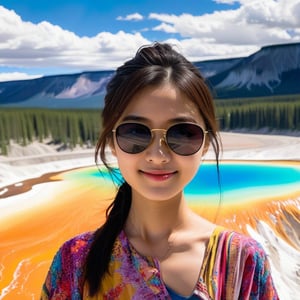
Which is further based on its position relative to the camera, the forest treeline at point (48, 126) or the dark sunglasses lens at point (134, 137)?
the forest treeline at point (48, 126)

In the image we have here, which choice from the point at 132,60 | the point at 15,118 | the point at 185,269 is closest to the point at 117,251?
the point at 185,269

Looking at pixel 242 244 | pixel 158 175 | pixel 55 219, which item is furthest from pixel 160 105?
pixel 55 219

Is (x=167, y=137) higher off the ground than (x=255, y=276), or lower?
higher

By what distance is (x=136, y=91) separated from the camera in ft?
7.64

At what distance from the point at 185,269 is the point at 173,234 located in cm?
25

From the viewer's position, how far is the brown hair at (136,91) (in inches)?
88.9

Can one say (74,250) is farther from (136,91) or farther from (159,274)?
(136,91)

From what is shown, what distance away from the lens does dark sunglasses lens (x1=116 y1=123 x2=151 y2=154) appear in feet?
7.57

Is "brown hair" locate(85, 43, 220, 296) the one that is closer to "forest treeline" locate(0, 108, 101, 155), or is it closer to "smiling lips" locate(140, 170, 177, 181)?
"smiling lips" locate(140, 170, 177, 181)

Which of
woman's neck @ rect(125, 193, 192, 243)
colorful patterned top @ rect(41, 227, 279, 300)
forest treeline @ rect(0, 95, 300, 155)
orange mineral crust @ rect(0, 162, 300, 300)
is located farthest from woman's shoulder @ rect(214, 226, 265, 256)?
forest treeline @ rect(0, 95, 300, 155)

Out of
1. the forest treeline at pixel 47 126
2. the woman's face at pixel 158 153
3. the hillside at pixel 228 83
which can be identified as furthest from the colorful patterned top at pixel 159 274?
the hillside at pixel 228 83

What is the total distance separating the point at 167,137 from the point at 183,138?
8cm

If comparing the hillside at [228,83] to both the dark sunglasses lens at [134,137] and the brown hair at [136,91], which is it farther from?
the dark sunglasses lens at [134,137]

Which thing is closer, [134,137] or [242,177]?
[134,137]
